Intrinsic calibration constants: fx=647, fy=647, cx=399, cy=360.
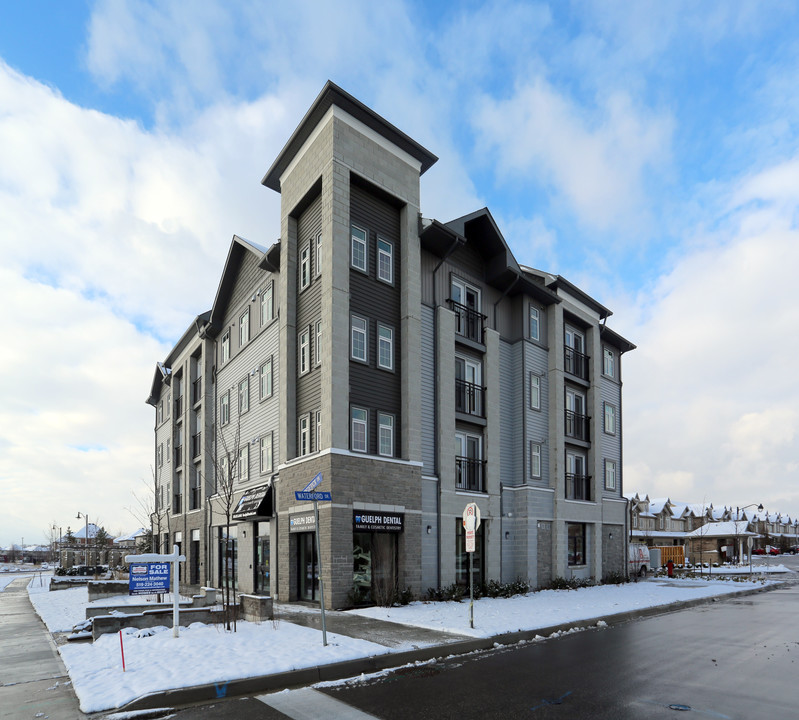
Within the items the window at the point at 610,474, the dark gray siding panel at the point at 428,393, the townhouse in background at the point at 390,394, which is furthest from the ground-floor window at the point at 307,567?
the window at the point at 610,474

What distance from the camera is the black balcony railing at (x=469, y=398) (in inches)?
981

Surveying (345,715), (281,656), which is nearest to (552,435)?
(281,656)

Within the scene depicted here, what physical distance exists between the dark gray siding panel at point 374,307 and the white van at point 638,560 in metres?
19.5

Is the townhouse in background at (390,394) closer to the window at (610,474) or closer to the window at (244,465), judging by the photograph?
the window at (244,465)

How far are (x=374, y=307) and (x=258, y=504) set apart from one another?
27.2 ft

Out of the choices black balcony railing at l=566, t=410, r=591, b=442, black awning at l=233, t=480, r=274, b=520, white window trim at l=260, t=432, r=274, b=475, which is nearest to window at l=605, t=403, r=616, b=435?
black balcony railing at l=566, t=410, r=591, b=442

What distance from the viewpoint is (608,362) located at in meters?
35.2

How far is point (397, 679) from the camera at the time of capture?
1006 centimetres

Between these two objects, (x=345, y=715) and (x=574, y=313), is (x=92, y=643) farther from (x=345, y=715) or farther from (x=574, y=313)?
(x=574, y=313)

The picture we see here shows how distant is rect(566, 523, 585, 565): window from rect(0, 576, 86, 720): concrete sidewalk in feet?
67.7

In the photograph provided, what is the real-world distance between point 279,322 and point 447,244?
7.01 metres

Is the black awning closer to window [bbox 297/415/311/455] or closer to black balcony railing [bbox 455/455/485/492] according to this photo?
window [bbox 297/415/311/455]

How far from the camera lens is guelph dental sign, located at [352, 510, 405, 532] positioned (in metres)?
19.7

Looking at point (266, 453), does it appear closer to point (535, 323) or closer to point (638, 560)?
point (535, 323)
